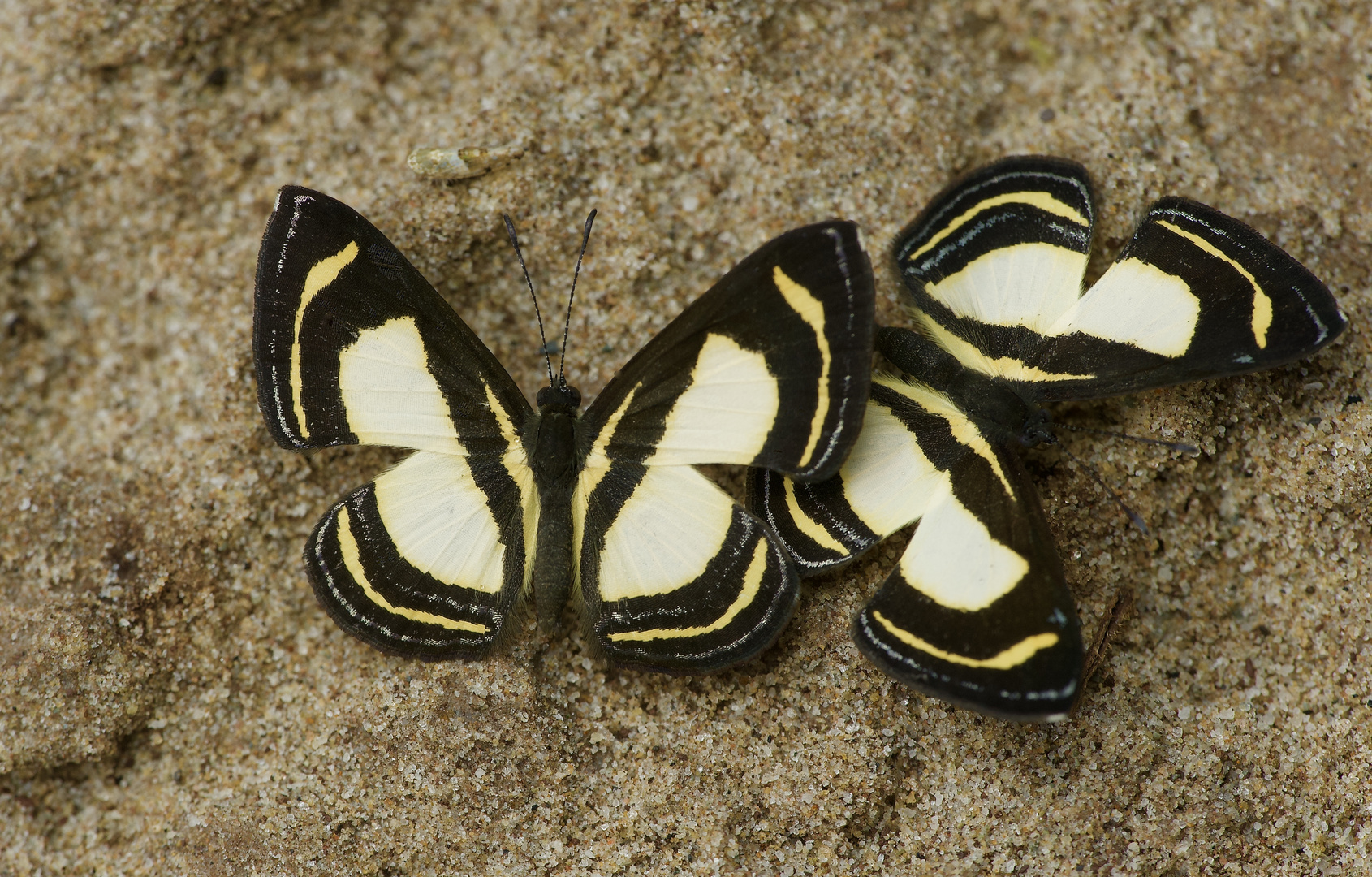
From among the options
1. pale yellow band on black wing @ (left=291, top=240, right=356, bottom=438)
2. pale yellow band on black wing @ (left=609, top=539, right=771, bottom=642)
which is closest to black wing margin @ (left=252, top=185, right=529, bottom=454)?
pale yellow band on black wing @ (left=291, top=240, right=356, bottom=438)

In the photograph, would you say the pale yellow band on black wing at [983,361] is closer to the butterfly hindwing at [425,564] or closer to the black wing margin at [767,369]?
the black wing margin at [767,369]

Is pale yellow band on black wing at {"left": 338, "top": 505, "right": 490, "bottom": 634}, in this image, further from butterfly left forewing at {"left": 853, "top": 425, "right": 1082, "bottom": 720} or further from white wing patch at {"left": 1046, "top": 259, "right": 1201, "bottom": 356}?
white wing patch at {"left": 1046, "top": 259, "right": 1201, "bottom": 356}

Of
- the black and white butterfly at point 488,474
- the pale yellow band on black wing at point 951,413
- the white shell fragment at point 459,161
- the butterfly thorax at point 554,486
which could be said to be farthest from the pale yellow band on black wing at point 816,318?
the white shell fragment at point 459,161

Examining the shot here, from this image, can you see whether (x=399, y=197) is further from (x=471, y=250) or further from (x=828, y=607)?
(x=828, y=607)

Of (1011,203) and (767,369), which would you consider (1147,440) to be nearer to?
(1011,203)

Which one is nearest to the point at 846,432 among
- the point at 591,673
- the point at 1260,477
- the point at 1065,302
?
the point at 1065,302
